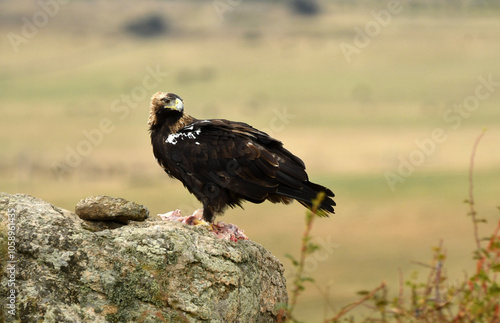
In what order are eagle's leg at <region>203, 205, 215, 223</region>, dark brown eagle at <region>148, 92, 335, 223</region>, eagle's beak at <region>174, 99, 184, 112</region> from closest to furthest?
eagle's leg at <region>203, 205, 215, 223</region>, dark brown eagle at <region>148, 92, 335, 223</region>, eagle's beak at <region>174, 99, 184, 112</region>

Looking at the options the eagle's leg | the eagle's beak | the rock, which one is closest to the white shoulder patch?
the eagle's beak

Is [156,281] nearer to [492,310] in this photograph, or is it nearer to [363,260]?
[492,310]

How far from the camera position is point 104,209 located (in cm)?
659

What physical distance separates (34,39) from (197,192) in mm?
79810

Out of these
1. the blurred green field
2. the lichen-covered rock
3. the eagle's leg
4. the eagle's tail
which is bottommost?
the lichen-covered rock

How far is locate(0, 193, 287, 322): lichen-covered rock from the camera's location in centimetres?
595

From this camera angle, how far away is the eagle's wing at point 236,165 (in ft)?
25.8

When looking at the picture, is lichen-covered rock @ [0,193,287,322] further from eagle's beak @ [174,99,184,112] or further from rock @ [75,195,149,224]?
eagle's beak @ [174,99,184,112]

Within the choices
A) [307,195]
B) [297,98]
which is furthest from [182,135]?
[297,98]

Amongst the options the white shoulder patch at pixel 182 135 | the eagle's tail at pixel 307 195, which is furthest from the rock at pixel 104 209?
the eagle's tail at pixel 307 195

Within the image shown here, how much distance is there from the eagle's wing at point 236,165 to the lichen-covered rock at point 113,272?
1250 millimetres

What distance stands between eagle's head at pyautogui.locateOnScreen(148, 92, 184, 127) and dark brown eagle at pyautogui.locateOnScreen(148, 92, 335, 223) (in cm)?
32

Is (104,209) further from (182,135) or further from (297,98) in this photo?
(297,98)

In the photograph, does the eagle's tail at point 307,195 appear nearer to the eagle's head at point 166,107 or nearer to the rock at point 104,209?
the eagle's head at point 166,107
